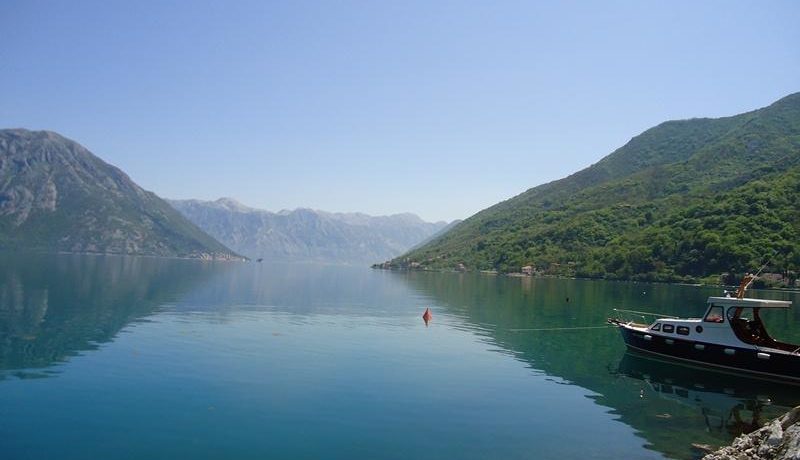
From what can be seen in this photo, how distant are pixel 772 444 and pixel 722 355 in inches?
1020

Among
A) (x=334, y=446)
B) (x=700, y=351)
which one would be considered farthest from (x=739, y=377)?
(x=334, y=446)

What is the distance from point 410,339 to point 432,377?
1766 cm

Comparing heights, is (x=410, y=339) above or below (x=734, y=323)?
below

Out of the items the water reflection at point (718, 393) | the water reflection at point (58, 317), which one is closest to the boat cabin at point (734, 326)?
the water reflection at point (718, 393)

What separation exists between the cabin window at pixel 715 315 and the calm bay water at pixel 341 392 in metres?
4.53

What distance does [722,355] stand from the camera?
44.4m

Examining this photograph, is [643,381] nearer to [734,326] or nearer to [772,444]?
[734,326]

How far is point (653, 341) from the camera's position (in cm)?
4947

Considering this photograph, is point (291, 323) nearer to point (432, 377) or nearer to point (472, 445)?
point (432, 377)

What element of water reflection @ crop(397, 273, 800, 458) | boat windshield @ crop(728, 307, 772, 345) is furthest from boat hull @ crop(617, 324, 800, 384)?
boat windshield @ crop(728, 307, 772, 345)

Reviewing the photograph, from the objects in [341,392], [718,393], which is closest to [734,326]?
[718,393]

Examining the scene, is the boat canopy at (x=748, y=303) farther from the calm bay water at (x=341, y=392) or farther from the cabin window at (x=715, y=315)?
the calm bay water at (x=341, y=392)

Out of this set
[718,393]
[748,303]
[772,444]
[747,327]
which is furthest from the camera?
[747,327]

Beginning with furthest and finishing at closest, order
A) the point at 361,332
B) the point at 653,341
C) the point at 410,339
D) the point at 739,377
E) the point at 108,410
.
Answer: the point at 361,332, the point at 410,339, the point at 653,341, the point at 739,377, the point at 108,410
